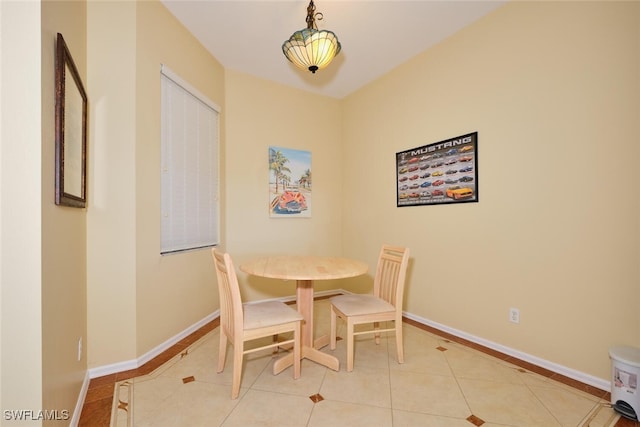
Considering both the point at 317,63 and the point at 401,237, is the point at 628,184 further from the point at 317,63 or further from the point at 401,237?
the point at 317,63

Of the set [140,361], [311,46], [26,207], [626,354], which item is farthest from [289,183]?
[626,354]

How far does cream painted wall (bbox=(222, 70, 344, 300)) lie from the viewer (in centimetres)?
353

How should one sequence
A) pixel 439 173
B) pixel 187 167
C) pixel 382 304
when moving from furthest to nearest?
1. pixel 439 173
2. pixel 187 167
3. pixel 382 304

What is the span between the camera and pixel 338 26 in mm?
2680

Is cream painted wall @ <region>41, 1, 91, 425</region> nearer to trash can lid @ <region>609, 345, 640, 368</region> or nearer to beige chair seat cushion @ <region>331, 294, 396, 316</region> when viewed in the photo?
beige chair seat cushion @ <region>331, 294, 396, 316</region>

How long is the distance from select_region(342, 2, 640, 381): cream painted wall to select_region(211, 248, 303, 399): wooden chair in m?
1.67

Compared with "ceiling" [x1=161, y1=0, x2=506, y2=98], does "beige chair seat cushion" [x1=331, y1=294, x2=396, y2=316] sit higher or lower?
lower

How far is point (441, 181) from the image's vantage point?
288cm

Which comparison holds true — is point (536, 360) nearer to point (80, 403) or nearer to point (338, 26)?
point (80, 403)

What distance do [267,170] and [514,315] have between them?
2.94 metres

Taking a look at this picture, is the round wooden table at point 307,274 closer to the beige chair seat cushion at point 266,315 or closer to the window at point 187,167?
the beige chair seat cushion at point 266,315

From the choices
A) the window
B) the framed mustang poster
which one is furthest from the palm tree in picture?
the window

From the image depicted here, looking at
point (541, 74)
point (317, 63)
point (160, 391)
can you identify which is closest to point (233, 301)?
point (160, 391)

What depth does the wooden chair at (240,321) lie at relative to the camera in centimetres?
179
